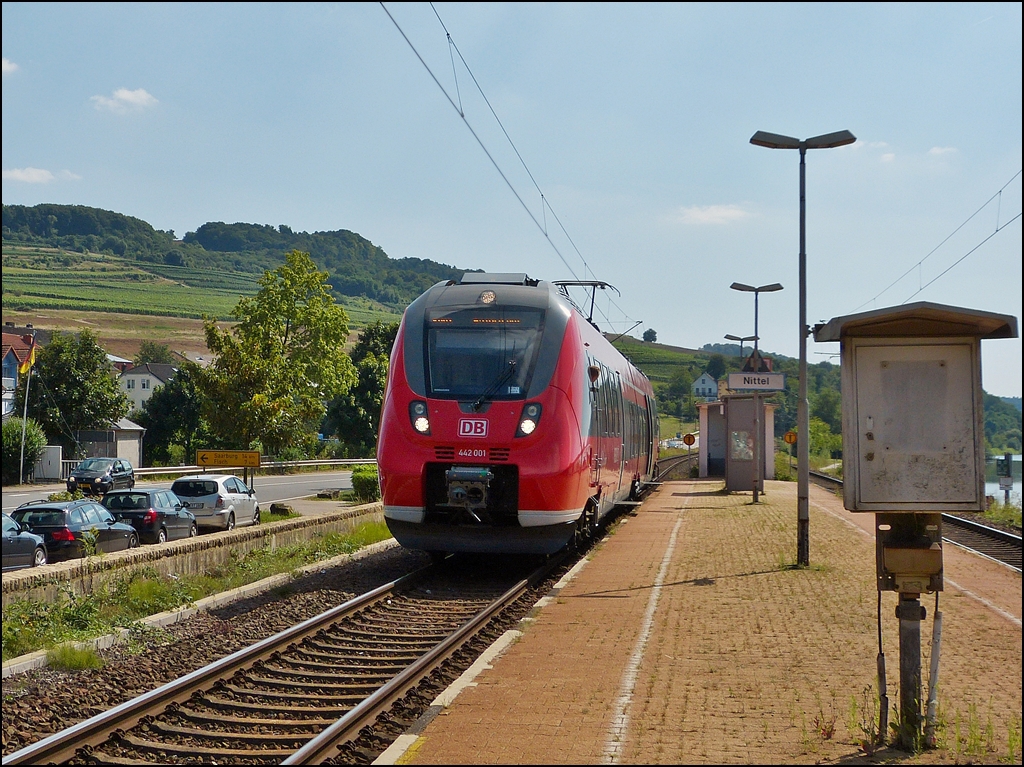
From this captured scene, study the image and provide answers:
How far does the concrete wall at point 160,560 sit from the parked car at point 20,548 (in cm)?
248

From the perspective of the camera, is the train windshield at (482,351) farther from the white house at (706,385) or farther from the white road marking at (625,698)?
the white house at (706,385)

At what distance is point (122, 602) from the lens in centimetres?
1249

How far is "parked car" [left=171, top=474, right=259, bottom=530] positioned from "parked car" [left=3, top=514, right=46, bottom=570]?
25.4 feet

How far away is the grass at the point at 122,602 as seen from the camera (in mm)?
10195

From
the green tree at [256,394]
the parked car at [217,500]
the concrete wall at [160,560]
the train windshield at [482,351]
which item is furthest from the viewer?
the green tree at [256,394]

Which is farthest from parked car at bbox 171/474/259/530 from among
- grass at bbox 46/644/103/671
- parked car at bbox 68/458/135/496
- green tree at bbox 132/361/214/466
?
green tree at bbox 132/361/214/466

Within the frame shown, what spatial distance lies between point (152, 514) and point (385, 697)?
1525 cm

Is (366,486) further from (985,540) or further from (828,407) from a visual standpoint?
(828,407)

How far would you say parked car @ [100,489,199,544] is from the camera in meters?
21.8

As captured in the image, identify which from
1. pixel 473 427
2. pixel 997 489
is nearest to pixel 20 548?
pixel 473 427

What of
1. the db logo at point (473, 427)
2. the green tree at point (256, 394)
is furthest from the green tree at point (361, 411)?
the db logo at point (473, 427)

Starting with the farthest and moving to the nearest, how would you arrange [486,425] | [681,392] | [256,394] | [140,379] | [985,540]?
1. [140,379]
2. [681,392]
3. [256,394]
4. [985,540]
5. [486,425]

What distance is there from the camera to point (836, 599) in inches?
504

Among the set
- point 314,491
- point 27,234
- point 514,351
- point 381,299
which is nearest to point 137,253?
point 27,234
